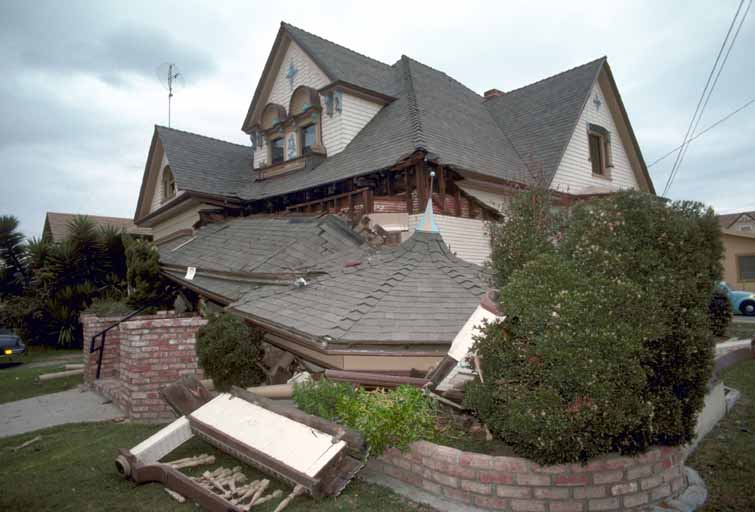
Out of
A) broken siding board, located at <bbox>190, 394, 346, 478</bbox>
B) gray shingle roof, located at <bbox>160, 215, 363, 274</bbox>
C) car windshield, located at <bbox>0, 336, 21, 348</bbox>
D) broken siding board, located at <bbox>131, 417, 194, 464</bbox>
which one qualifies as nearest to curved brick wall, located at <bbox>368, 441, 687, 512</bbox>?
broken siding board, located at <bbox>190, 394, 346, 478</bbox>

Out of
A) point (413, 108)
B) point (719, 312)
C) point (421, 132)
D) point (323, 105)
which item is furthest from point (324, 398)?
point (323, 105)

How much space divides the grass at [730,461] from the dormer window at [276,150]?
13.6m

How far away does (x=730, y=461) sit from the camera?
5.05 m

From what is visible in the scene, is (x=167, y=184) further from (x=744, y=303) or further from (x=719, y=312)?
(x=744, y=303)

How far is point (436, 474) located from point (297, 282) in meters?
4.36

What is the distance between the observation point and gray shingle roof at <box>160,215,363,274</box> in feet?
30.8

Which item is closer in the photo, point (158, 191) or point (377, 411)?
point (377, 411)

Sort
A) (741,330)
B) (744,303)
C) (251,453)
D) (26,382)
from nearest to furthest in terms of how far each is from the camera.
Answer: (251,453)
(26,382)
(741,330)
(744,303)

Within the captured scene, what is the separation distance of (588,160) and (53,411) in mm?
15302

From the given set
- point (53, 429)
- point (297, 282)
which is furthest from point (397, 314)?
point (53, 429)

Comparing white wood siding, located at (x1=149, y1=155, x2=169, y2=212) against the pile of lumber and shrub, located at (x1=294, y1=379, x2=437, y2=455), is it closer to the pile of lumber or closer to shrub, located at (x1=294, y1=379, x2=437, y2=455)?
the pile of lumber

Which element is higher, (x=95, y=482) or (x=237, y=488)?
(x=237, y=488)

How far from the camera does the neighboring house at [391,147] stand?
11.3 meters

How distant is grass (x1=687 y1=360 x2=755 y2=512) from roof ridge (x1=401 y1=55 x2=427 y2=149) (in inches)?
270
